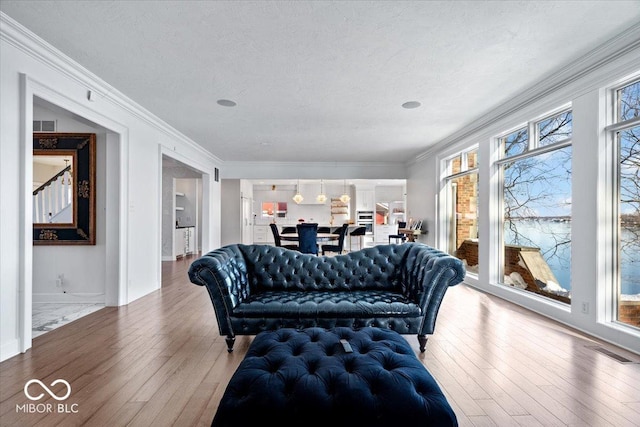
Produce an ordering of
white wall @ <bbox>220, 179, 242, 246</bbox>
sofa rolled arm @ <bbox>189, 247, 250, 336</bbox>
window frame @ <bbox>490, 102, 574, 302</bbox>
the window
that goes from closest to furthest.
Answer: sofa rolled arm @ <bbox>189, 247, 250, 336</bbox>, window frame @ <bbox>490, 102, 574, 302</bbox>, the window, white wall @ <bbox>220, 179, 242, 246</bbox>

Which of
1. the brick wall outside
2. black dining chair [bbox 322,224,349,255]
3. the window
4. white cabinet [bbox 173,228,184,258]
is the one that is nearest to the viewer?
Result: the brick wall outside

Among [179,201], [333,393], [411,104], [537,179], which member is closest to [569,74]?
[537,179]

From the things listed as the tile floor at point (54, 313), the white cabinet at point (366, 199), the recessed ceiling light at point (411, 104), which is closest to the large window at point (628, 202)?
the recessed ceiling light at point (411, 104)

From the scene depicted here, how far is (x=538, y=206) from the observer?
3984 mm

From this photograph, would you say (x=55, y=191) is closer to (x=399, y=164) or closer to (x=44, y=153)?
(x=44, y=153)

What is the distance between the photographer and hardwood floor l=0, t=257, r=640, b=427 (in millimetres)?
1772

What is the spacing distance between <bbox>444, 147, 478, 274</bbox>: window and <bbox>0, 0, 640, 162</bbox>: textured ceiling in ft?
3.84

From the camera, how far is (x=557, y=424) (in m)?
1.68

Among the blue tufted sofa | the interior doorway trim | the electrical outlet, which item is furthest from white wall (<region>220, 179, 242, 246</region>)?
the electrical outlet

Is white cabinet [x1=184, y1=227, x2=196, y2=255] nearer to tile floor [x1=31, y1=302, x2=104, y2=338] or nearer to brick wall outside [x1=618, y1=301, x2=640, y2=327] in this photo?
tile floor [x1=31, y1=302, x2=104, y2=338]

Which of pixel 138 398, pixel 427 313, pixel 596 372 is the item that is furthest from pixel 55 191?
pixel 596 372

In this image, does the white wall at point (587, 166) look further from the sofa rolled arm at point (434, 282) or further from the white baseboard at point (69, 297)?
the white baseboard at point (69, 297)

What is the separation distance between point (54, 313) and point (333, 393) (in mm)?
3864

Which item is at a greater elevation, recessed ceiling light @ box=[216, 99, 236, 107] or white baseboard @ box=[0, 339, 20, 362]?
recessed ceiling light @ box=[216, 99, 236, 107]
